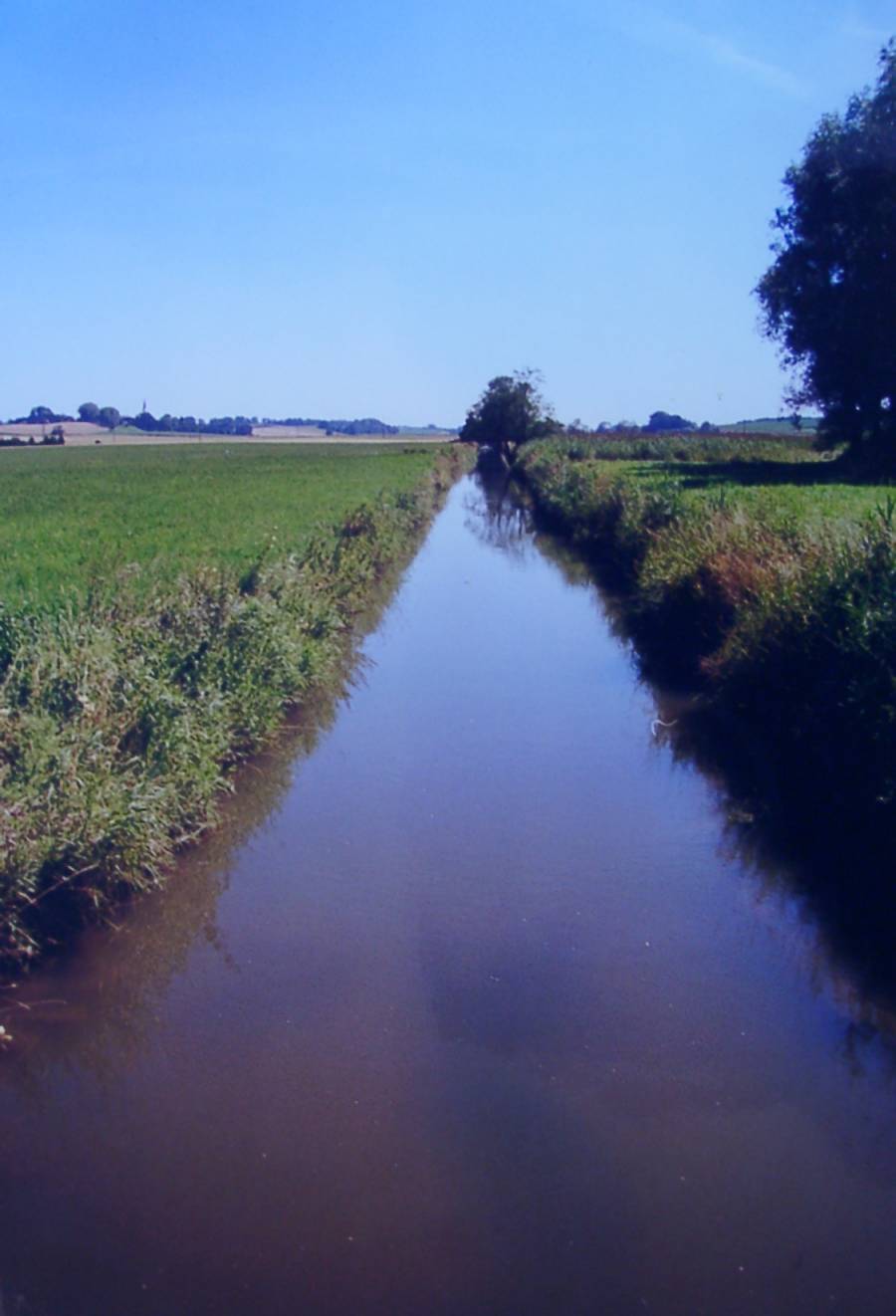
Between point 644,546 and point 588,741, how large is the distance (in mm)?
9121

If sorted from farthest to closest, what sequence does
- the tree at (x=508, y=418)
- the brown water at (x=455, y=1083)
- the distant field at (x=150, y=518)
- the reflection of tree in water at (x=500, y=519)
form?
the tree at (x=508, y=418)
the reflection of tree in water at (x=500, y=519)
the distant field at (x=150, y=518)
the brown water at (x=455, y=1083)

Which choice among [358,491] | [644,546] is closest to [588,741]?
[644,546]

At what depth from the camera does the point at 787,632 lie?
963 centimetres

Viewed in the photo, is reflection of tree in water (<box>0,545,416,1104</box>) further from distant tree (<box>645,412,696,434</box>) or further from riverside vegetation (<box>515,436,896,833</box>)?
distant tree (<box>645,412,696,434</box>)

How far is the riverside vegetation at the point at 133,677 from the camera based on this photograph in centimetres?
608

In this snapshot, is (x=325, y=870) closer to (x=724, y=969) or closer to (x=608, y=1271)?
(x=724, y=969)

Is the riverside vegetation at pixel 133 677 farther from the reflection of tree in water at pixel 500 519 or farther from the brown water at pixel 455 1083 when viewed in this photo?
the reflection of tree in water at pixel 500 519

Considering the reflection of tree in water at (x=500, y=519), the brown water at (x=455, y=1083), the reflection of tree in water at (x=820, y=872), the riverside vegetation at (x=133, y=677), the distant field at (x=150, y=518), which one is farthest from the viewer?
the reflection of tree in water at (x=500, y=519)

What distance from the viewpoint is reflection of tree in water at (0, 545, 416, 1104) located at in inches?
208

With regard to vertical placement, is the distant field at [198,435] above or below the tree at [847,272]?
below

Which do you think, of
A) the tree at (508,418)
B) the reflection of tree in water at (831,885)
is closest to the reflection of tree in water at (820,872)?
the reflection of tree in water at (831,885)

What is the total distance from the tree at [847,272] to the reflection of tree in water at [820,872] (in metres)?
28.0

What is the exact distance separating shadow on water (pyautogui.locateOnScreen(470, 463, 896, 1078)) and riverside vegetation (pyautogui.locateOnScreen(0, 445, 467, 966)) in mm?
3682

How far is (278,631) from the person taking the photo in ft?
33.7
